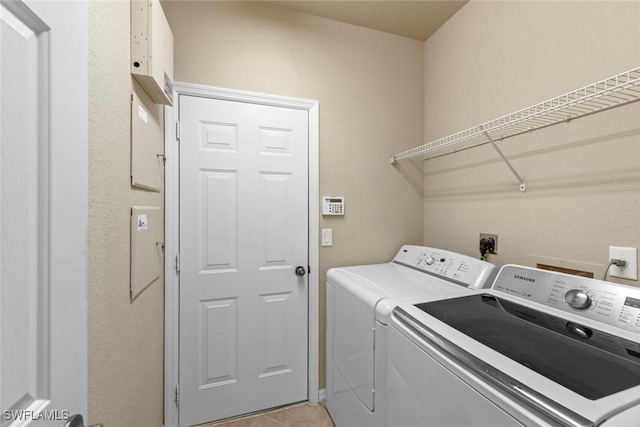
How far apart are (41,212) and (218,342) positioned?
1.57 meters

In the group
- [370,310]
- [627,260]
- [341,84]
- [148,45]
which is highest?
[341,84]

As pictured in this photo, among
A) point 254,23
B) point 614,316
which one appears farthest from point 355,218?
point 254,23

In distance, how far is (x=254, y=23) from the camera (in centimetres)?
179

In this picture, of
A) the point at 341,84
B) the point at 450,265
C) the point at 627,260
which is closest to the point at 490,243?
the point at 450,265

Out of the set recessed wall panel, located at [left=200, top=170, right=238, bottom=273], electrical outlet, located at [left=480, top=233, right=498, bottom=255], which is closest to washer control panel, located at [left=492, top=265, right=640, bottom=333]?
electrical outlet, located at [left=480, top=233, right=498, bottom=255]

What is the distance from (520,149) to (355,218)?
1080mm

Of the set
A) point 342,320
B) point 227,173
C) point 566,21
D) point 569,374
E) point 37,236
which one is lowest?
point 342,320

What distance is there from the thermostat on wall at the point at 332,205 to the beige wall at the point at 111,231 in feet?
3.70

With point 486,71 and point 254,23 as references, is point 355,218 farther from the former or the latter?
point 254,23

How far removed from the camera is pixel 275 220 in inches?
73.4

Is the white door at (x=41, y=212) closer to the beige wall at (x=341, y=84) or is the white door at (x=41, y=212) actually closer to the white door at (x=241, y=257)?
the white door at (x=241, y=257)

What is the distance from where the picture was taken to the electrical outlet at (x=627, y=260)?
1.03 meters

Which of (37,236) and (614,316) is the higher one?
(37,236)

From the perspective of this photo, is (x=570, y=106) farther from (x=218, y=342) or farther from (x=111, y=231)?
(x=218, y=342)
